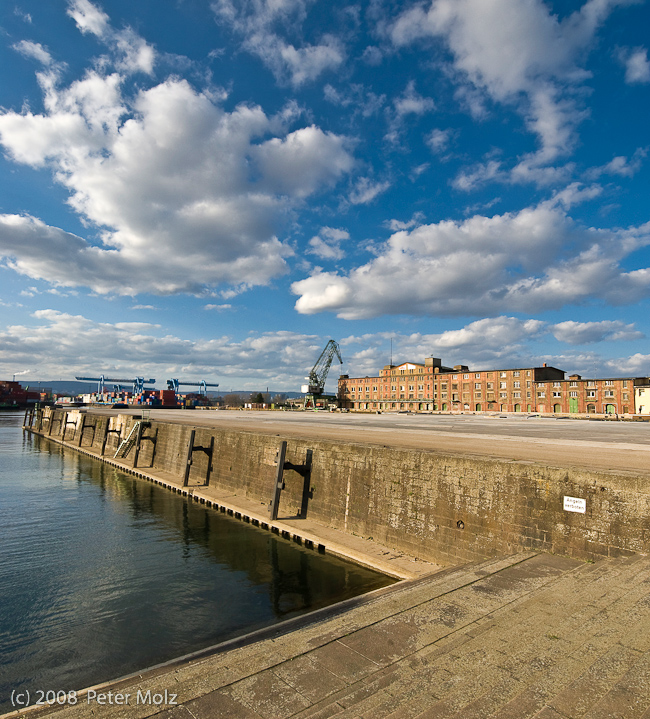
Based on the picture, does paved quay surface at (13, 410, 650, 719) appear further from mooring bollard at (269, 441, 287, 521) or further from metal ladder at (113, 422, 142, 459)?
metal ladder at (113, 422, 142, 459)

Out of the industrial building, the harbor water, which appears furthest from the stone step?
the industrial building

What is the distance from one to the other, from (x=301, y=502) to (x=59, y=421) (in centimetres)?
A: 6714

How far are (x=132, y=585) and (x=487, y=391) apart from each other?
105m

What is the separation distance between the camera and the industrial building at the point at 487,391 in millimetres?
88188

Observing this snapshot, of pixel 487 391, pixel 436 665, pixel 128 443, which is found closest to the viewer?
pixel 436 665

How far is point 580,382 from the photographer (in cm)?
9250

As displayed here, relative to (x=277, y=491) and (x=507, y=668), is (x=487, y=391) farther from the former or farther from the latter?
(x=507, y=668)

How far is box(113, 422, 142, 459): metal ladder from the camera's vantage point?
4272 centimetres

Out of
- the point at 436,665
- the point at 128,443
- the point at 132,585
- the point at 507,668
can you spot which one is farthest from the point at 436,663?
the point at 128,443

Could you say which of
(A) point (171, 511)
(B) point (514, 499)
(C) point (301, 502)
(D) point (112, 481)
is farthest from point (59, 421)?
(B) point (514, 499)

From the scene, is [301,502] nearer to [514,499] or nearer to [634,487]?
[514,499]

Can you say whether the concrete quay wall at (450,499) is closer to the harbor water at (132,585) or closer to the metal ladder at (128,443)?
the harbor water at (132,585)

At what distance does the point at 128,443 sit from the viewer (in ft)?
144

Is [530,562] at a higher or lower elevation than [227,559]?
higher
